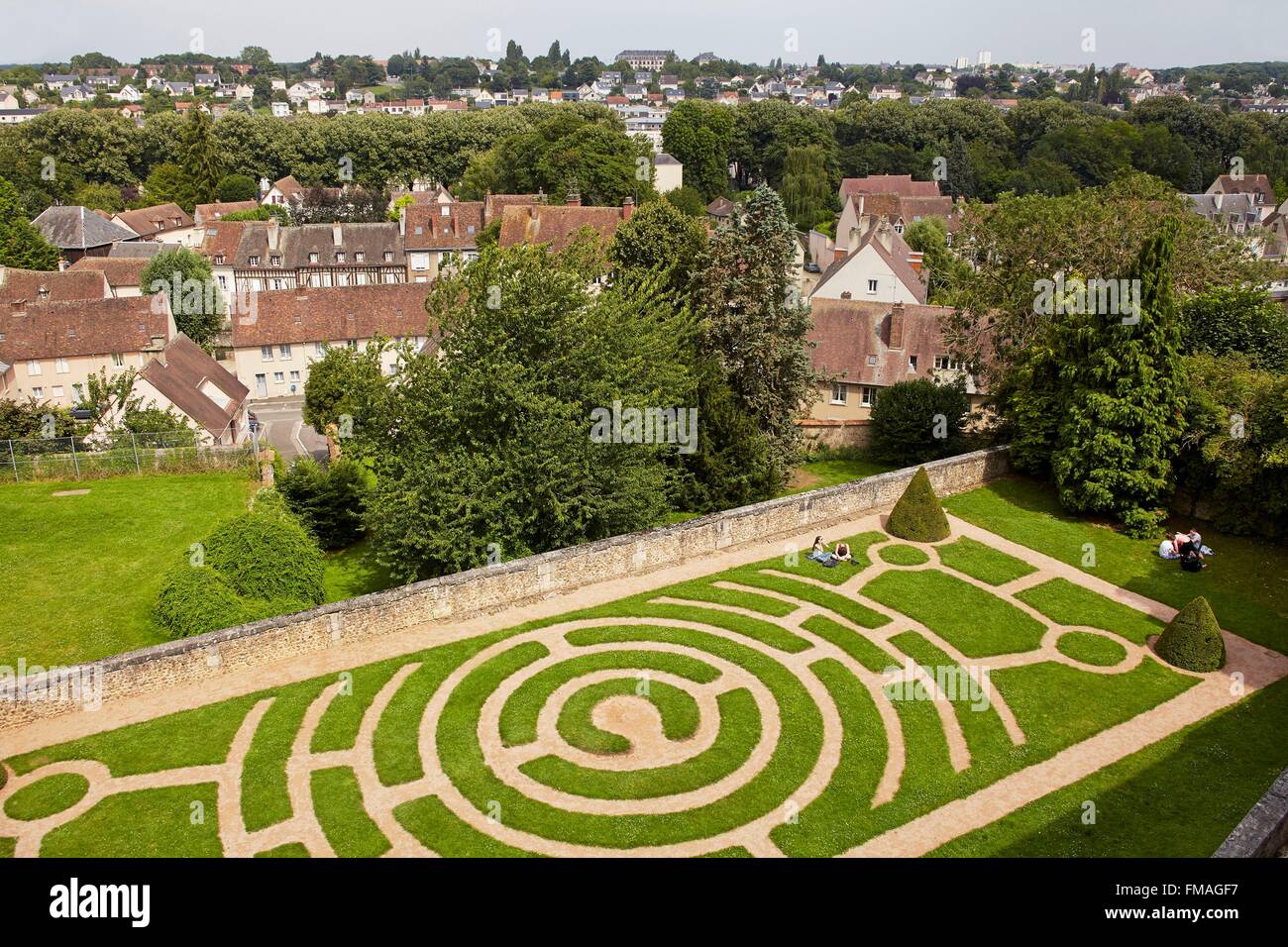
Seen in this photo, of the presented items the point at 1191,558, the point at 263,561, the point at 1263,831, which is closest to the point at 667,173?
the point at 1191,558

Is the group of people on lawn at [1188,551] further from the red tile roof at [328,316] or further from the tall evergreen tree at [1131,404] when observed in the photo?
the red tile roof at [328,316]

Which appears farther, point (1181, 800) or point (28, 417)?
point (28, 417)

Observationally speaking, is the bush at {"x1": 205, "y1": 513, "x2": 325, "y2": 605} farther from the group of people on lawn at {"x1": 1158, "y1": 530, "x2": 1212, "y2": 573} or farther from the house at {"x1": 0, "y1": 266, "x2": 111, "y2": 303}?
the house at {"x1": 0, "y1": 266, "x2": 111, "y2": 303}

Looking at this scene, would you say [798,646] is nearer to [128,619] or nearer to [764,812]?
[764,812]

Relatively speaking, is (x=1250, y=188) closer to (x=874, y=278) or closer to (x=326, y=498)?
(x=874, y=278)

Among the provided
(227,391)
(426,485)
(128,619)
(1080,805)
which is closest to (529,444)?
(426,485)

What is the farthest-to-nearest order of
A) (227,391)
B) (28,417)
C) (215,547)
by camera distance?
(227,391) → (28,417) → (215,547)
